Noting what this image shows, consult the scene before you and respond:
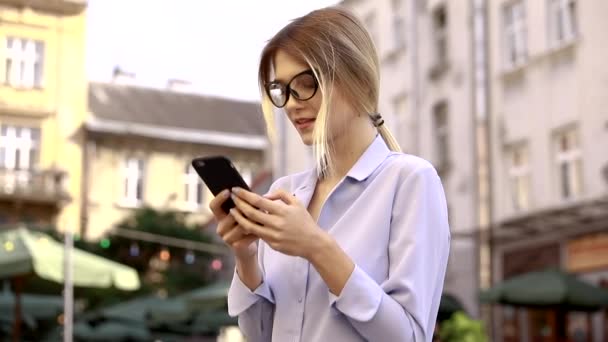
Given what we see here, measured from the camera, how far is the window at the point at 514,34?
20.0m

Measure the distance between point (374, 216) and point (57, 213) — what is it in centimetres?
3400

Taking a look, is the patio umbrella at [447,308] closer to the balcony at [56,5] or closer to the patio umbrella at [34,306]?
the patio umbrella at [34,306]

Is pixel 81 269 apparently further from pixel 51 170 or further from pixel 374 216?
pixel 51 170

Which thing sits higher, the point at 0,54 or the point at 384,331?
the point at 0,54

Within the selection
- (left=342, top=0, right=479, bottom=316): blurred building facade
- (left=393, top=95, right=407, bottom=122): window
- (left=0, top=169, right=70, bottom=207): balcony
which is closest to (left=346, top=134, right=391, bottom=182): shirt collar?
(left=342, top=0, right=479, bottom=316): blurred building facade

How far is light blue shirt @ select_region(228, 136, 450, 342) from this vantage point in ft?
5.51

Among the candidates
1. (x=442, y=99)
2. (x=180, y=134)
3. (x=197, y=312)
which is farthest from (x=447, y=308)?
(x=180, y=134)

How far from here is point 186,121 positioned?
1593 inches

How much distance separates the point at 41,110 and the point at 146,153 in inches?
192

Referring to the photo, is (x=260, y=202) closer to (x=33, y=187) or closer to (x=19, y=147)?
(x=19, y=147)

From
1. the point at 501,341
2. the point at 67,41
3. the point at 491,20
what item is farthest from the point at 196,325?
the point at 67,41

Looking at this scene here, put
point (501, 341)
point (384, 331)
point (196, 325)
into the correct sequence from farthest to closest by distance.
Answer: point (501, 341), point (196, 325), point (384, 331)

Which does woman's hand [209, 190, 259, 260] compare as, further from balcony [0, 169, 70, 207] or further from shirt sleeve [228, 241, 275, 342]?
balcony [0, 169, 70, 207]

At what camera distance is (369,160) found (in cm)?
186
